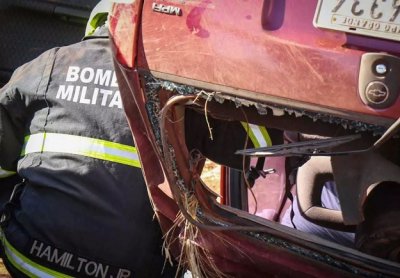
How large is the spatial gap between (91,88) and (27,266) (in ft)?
2.45

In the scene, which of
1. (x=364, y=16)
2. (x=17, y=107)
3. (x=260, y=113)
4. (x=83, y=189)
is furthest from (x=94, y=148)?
(x=364, y=16)

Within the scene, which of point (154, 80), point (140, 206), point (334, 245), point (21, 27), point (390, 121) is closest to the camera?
point (390, 121)

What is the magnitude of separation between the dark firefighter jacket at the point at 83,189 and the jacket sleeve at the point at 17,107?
0.10 ft

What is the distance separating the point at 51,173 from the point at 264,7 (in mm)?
1116

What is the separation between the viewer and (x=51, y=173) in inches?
85.7

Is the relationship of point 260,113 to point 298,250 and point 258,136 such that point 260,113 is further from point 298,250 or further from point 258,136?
point 298,250

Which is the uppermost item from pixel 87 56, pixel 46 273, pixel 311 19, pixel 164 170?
pixel 311 19

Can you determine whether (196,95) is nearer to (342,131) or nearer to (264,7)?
(264,7)

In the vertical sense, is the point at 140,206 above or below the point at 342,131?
below

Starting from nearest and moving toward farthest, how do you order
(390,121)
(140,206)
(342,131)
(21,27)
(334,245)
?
(390,121)
(342,131)
(334,245)
(140,206)
(21,27)

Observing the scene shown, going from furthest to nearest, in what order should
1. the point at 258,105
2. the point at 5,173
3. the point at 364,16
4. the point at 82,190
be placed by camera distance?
the point at 5,173 < the point at 82,190 < the point at 258,105 < the point at 364,16

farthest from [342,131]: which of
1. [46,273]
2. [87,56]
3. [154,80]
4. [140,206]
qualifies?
[46,273]

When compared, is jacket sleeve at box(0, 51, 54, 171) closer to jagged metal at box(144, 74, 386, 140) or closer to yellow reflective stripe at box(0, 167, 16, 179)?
yellow reflective stripe at box(0, 167, 16, 179)

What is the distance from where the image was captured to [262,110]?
5.11 feet
